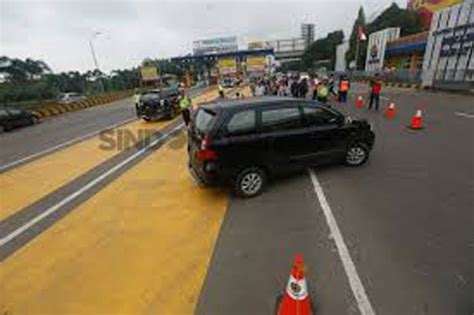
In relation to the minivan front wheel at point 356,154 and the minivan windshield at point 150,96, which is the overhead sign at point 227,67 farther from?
the minivan front wheel at point 356,154

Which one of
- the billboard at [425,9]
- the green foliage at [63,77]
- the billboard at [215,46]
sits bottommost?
the green foliage at [63,77]

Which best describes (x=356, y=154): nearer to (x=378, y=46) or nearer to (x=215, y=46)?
(x=378, y=46)

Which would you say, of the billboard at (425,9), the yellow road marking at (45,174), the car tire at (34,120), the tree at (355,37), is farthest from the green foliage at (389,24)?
the yellow road marking at (45,174)

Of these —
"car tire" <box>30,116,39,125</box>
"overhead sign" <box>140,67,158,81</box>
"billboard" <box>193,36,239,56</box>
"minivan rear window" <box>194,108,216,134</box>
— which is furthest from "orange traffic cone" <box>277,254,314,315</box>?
"billboard" <box>193,36,239,56</box>

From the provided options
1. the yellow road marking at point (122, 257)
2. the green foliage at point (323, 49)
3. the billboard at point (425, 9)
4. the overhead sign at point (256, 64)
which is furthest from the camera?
the green foliage at point (323, 49)

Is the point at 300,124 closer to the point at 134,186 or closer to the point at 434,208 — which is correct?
the point at 434,208

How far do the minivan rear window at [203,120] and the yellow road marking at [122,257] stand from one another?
1.32m

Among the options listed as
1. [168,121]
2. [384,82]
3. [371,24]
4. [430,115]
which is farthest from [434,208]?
[371,24]

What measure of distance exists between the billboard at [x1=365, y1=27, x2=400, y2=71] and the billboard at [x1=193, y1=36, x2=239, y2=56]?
29.8 m

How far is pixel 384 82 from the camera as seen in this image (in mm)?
36906

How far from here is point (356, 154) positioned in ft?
21.9

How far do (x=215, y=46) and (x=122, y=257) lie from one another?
74.6 metres

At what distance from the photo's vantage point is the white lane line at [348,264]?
3.03 meters

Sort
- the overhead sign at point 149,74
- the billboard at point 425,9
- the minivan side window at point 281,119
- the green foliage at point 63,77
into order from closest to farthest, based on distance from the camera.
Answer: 1. the minivan side window at point 281,119
2. the billboard at point 425,9
3. the overhead sign at point 149,74
4. the green foliage at point 63,77
